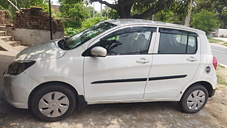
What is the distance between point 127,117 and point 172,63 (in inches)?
51.5

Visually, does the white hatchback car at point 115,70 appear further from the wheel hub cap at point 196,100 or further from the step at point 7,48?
the step at point 7,48

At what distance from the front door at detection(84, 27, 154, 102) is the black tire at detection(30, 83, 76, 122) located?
0.32m

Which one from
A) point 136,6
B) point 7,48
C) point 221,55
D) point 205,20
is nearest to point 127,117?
point 136,6

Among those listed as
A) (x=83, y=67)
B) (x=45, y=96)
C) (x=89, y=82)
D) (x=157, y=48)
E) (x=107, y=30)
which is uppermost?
(x=107, y=30)

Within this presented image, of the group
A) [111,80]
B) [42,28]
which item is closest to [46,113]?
[111,80]

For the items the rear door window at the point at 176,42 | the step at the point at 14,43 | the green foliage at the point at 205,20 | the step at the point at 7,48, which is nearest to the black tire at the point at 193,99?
the rear door window at the point at 176,42

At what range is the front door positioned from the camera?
3.08m

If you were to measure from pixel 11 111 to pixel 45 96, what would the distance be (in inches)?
33.9

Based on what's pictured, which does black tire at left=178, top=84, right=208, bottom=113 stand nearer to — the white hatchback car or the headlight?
the white hatchback car

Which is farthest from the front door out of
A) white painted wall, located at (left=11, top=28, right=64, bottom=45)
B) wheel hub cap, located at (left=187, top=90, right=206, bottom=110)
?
white painted wall, located at (left=11, top=28, right=64, bottom=45)

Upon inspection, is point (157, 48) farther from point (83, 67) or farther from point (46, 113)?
point (46, 113)

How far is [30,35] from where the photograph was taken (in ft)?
29.1

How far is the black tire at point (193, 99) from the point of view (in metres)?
3.77

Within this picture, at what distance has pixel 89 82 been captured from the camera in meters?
3.09
